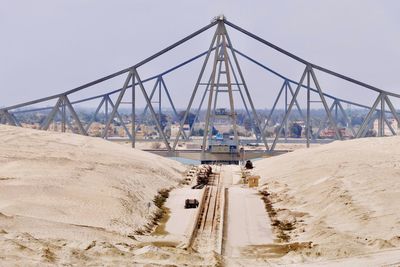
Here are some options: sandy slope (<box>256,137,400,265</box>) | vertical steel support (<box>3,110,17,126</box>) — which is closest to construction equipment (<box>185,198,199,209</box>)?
sandy slope (<box>256,137,400,265</box>)

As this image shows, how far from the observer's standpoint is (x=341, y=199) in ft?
195

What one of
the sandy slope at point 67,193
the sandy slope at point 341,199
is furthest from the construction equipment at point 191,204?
the sandy slope at point 341,199

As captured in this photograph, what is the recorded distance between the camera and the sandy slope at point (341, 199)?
145 ft

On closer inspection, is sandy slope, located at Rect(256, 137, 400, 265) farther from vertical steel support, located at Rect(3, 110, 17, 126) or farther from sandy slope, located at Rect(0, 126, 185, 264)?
vertical steel support, located at Rect(3, 110, 17, 126)

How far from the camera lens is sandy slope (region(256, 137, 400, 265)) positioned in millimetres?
44062

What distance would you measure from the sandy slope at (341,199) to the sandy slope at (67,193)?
9389 millimetres

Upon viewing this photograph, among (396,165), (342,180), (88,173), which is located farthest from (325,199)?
(88,173)

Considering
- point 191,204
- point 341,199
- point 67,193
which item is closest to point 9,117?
point 191,204

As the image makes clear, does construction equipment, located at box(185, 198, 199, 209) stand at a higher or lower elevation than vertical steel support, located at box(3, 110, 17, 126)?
lower

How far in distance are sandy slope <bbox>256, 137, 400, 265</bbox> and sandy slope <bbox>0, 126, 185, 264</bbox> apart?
9389 millimetres

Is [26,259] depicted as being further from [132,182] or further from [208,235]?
[132,182]

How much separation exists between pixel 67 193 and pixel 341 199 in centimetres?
1722

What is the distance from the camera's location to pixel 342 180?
224 feet

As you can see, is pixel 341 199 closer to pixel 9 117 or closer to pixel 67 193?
pixel 67 193
